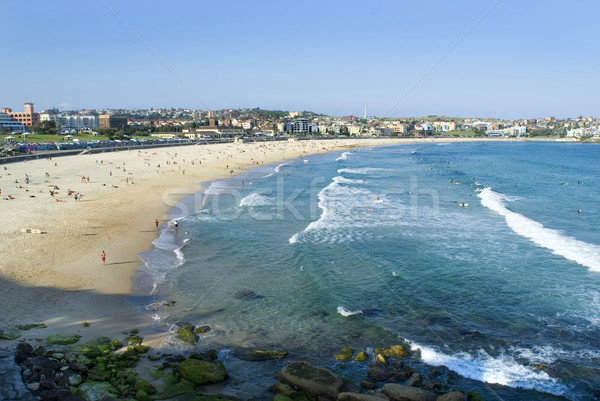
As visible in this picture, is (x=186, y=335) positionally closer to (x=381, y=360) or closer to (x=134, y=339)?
(x=134, y=339)

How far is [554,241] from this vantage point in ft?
78.7

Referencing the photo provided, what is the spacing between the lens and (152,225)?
26812 millimetres

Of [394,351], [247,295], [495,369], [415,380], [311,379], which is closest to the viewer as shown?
[311,379]

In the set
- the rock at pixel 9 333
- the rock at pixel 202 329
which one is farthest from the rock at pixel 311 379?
the rock at pixel 9 333

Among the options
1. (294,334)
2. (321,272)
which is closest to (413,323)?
(294,334)

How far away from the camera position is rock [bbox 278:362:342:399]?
1047 centimetres

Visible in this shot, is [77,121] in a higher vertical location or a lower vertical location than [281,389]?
higher

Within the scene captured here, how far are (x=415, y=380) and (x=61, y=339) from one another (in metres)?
9.73

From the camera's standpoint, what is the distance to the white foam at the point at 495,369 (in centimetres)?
1120

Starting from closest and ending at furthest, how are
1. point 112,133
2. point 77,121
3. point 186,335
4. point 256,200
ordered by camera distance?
point 186,335 → point 256,200 → point 112,133 → point 77,121

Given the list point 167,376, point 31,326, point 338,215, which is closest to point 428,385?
point 167,376

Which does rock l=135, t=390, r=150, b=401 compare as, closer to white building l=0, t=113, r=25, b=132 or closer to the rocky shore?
the rocky shore

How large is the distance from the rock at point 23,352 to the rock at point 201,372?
3.75 meters

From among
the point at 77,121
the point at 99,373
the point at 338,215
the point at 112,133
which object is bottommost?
the point at 99,373
